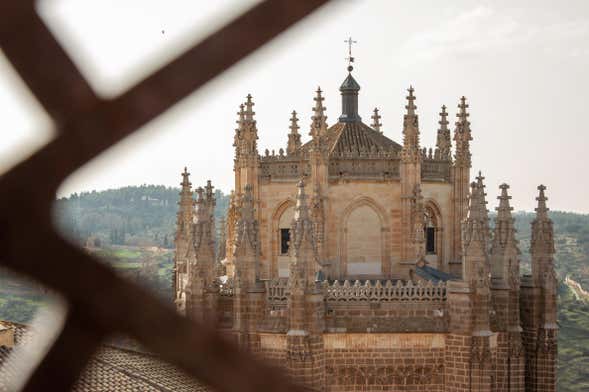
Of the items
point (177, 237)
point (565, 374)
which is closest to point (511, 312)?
point (177, 237)

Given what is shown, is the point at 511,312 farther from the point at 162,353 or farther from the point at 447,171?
the point at 162,353

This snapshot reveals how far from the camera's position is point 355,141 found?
31.8 meters

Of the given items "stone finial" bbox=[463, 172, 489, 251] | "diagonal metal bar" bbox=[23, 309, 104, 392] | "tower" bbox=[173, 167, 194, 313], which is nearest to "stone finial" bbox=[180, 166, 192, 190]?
"tower" bbox=[173, 167, 194, 313]

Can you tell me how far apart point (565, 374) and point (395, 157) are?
45178 millimetres

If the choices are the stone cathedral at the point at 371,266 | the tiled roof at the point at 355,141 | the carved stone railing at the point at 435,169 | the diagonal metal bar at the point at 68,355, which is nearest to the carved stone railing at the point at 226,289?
the stone cathedral at the point at 371,266

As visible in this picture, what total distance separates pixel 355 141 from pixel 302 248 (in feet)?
21.3

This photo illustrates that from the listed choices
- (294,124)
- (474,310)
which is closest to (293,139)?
(294,124)

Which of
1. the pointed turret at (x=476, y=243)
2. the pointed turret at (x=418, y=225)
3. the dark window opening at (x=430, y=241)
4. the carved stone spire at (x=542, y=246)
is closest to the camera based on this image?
the pointed turret at (x=476, y=243)

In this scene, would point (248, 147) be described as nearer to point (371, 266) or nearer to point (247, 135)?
point (247, 135)

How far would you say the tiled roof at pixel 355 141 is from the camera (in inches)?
1230

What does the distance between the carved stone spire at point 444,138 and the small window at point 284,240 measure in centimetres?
517

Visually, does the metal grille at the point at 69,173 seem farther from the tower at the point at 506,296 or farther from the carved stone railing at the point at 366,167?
the carved stone railing at the point at 366,167

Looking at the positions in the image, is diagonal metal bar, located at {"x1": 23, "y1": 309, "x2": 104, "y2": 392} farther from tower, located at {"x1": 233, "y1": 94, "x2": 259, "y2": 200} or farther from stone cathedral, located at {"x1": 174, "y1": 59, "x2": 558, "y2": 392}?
tower, located at {"x1": 233, "y1": 94, "x2": 259, "y2": 200}

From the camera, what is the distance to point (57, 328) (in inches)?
84.3
